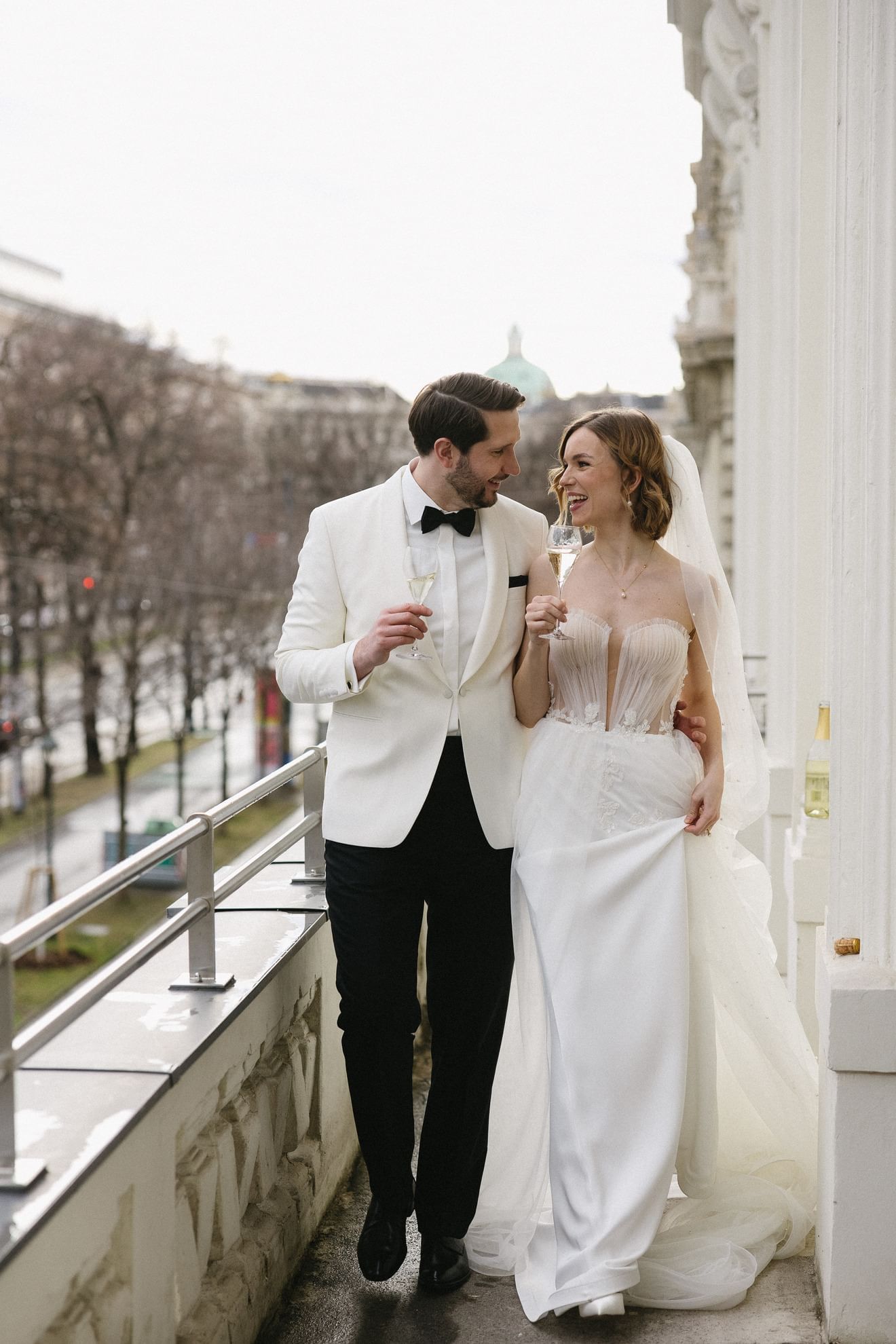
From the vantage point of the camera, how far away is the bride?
3766mm

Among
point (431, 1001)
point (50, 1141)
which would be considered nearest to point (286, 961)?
point (431, 1001)

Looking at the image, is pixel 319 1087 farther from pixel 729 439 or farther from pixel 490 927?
pixel 729 439

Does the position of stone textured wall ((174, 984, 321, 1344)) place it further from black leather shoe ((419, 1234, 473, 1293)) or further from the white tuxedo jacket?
the white tuxedo jacket

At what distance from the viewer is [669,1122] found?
3770 mm

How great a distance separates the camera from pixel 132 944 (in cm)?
306

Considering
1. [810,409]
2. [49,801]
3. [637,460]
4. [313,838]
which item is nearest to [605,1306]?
[313,838]

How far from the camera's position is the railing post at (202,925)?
3574 millimetres

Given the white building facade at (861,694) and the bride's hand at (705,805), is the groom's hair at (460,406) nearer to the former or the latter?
the white building facade at (861,694)

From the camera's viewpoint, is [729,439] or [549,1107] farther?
[729,439]

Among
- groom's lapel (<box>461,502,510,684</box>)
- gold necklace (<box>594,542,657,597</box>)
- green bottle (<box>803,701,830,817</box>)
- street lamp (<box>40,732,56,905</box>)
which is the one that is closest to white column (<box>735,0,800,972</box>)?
green bottle (<box>803,701,830,817</box>)

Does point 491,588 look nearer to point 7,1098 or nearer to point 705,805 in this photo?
point 705,805

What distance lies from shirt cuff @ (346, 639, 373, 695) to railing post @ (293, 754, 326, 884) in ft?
4.44

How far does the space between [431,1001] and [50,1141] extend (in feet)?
4.68

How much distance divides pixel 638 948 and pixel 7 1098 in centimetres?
193
